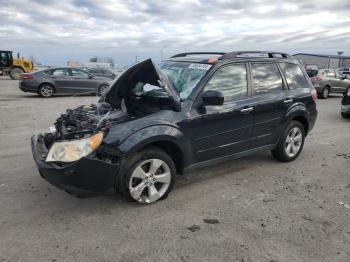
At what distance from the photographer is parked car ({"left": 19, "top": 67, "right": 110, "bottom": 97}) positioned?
14680 mm

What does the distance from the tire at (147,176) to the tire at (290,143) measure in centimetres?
225

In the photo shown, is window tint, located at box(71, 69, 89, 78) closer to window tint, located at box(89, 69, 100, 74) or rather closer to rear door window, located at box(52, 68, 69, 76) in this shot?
rear door window, located at box(52, 68, 69, 76)

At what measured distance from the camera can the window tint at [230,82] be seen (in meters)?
4.43

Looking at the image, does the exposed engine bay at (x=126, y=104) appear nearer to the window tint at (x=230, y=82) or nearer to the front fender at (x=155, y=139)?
the front fender at (x=155, y=139)

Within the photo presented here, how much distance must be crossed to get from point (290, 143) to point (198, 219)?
2676 mm

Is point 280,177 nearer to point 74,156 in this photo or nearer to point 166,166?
point 166,166

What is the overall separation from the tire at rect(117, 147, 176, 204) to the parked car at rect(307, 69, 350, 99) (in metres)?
14.6

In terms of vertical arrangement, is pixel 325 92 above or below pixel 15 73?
below

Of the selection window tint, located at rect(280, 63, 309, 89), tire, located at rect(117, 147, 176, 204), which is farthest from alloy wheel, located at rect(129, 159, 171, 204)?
window tint, located at rect(280, 63, 309, 89)

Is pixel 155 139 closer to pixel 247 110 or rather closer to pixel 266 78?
pixel 247 110

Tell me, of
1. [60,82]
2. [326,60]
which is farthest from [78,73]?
[326,60]

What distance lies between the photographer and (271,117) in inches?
200

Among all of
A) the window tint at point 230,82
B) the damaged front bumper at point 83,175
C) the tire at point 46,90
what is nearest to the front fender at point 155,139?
the damaged front bumper at point 83,175

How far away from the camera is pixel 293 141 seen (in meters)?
5.64
